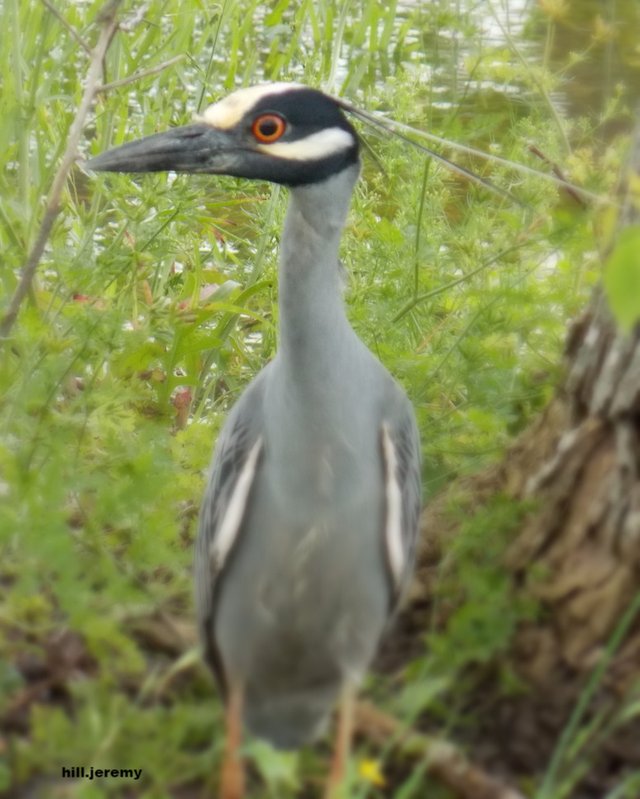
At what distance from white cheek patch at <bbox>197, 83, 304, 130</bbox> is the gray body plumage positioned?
0.24 metres

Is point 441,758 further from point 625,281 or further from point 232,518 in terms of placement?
point 625,281

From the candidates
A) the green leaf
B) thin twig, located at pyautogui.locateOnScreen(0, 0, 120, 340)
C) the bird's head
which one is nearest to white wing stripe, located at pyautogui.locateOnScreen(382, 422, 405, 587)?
the bird's head

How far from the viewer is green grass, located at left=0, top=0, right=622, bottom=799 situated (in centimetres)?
→ 292

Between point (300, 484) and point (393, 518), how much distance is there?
23 centimetres

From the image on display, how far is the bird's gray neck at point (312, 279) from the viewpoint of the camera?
3117 millimetres

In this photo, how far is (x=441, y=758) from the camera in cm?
284

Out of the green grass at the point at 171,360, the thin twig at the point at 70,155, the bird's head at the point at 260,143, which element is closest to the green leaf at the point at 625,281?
the green grass at the point at 171,360

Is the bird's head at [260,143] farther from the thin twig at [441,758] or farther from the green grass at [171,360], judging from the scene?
the thin twig at [441,758]

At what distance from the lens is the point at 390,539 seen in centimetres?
306

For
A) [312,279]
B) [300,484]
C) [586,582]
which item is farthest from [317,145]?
[586,582]

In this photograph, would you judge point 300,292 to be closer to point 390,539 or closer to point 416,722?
point 390,539

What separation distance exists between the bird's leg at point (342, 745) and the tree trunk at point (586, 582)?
0.97 ft

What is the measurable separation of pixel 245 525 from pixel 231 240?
120 inches

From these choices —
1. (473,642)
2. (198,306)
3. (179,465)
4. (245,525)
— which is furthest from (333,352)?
(198,306)
